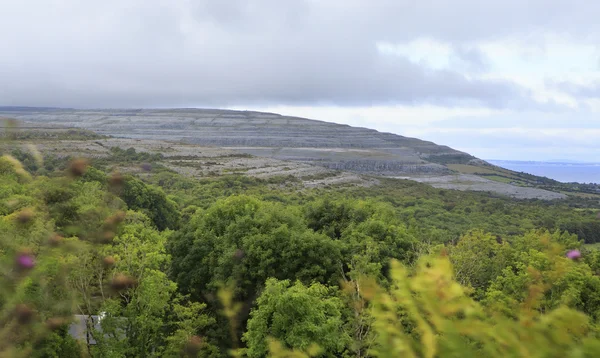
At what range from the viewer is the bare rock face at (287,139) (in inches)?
5389

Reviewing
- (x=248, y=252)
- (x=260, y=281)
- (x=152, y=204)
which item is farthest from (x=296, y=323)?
(x=152, y=204)

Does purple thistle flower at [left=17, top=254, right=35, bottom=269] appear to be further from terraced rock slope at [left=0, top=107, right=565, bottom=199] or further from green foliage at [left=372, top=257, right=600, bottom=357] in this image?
terraced rock slope at [left=0, top=107, right=565, bottom=199]

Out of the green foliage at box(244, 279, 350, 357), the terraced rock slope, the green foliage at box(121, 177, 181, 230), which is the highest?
the terraced rock slope

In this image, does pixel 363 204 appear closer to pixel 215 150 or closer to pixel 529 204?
pixel 529 204

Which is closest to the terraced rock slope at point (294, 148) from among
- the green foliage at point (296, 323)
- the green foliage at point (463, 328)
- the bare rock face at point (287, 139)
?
the bare rock face at point (287, 139)

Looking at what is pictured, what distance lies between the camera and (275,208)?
87.0 feet

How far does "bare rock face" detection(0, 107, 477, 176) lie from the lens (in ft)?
449

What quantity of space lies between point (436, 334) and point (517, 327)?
49 centimetres

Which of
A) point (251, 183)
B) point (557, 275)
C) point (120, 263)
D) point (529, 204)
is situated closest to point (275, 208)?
point (120, 263)

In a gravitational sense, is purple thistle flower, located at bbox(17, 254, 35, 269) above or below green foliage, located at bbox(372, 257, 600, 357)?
below

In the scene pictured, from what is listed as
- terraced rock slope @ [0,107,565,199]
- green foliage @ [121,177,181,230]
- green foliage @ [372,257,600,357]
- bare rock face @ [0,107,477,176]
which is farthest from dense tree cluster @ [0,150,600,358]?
bare rock face @ [0,107,477,176]

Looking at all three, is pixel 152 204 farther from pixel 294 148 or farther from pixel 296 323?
pixel 294 148

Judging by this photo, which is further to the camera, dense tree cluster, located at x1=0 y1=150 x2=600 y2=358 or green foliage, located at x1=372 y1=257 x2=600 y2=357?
dense tree cluster, located at x1=0 y1=150 x2=600 y2=358

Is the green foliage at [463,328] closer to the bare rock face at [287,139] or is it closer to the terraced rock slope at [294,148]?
the terraced rock slope at [294,148]
